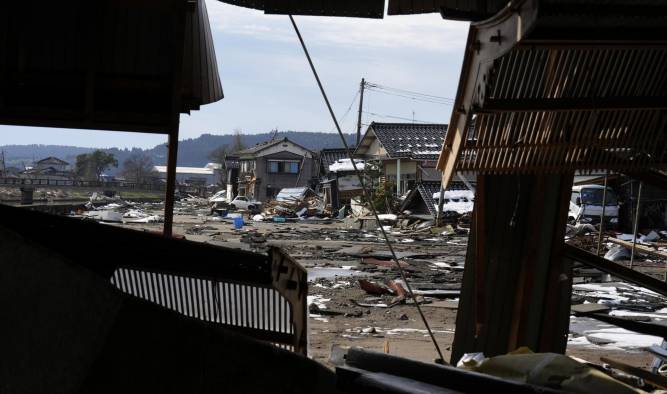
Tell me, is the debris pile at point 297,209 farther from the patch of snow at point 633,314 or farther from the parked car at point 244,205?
the patch of snow at point 633,314

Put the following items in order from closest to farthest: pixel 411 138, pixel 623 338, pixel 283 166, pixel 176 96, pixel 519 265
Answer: pixel 519 265 → pixel 176 96 → pixel 623 338 → pixel 411 138 → pixel 283 166

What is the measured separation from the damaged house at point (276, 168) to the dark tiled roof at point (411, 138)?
2420 cm

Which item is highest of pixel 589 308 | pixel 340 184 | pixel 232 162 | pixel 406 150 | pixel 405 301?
pixel 406 150

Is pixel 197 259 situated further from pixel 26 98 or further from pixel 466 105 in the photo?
pixel 26 98

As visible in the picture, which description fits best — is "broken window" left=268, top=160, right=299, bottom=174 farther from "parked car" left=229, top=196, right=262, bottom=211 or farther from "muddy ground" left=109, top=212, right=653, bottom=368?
"muddy ground" left=109, top=212, right=653, bottom=368

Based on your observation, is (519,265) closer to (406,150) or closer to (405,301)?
(405,301)

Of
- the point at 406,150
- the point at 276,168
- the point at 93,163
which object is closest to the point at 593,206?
the point at 406,150

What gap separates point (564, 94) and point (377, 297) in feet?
36.1

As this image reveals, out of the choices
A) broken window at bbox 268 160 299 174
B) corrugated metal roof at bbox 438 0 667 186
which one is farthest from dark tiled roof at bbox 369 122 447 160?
corrugated metal roof at bbox 438 0 667 186

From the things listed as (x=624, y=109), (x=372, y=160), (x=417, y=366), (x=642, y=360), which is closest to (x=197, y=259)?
(x=417, y=366)

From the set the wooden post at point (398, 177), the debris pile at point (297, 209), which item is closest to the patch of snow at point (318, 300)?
the wooden post at point (398, 177)

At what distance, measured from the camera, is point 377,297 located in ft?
50.2

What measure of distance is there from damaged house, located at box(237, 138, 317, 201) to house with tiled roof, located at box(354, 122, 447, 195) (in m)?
23.6

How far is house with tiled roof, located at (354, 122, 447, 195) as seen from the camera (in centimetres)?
4622
